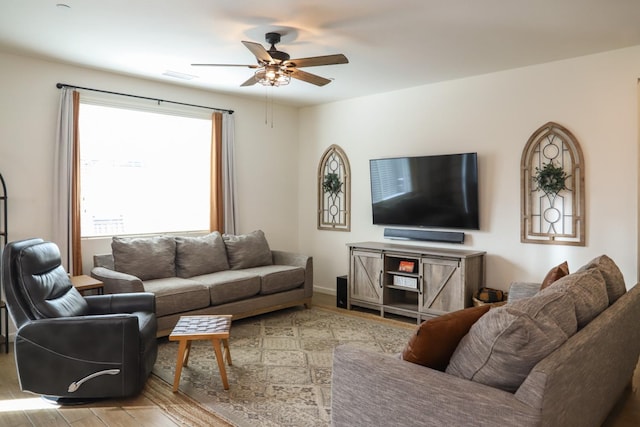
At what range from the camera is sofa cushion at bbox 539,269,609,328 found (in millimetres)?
2094

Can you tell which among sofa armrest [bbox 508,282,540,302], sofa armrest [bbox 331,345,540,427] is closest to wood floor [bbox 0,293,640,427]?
sofa armrest [bbox 508,282,540,302]

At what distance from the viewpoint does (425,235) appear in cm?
542

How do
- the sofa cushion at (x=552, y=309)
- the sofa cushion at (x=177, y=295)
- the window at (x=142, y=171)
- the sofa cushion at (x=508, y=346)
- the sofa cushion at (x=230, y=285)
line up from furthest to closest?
1. the window at (x=142, y=171)
2. the sofa cushion at (x=230, y=285)
3. the sofa cushion at (x=177, y=295)
4. the sofa cushion at (x=552, y=309)
5. the sofa cushion at (x=508, y=346)

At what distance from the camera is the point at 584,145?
4.32 m

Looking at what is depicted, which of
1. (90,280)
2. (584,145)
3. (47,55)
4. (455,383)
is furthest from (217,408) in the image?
(584,145)

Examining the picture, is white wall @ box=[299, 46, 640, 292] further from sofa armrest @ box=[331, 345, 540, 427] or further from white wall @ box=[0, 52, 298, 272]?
sofa armrest @ box=[331, 345, 540, 427]

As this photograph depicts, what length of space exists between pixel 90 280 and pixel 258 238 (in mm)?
2031

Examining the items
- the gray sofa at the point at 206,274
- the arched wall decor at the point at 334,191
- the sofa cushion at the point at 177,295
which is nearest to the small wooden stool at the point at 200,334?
the sofa cushion at the point at 177,295

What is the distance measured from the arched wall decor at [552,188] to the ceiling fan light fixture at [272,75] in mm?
2627

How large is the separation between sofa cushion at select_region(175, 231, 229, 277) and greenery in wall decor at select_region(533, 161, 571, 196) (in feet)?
11.5

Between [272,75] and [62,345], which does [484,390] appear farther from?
[272,75]

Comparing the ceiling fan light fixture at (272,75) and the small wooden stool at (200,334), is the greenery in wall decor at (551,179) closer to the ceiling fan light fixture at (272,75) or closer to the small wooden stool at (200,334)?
the ceiling fan light fixture at (272,75)

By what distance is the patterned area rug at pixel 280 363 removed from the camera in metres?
2.94

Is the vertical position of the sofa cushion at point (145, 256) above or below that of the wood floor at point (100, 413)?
above
